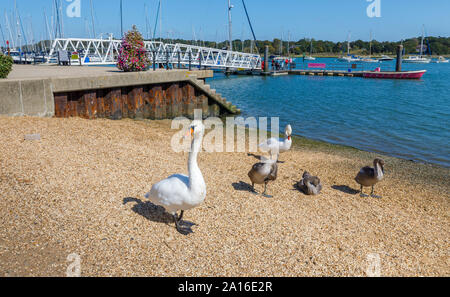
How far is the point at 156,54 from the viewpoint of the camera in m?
40.2

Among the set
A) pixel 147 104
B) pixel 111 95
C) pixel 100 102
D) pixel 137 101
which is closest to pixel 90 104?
pixel 100 102

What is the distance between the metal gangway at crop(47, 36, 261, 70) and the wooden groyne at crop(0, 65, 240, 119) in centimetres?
398

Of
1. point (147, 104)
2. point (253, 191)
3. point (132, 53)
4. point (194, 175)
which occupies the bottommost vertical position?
point (253, 191)

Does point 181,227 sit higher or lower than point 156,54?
lower

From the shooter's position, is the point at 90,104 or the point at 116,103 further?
the point at 116,103

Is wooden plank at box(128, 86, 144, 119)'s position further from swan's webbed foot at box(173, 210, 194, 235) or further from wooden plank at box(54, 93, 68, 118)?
swan's webbed foot at box(173, 210, 194, 235)

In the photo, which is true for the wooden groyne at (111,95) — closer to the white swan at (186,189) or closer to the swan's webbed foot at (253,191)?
the swan's webbed foot at (253,191)

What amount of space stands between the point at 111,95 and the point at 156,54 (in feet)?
91.0

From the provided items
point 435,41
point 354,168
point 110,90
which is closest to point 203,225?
point 354,168

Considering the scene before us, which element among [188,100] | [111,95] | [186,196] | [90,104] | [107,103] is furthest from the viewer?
[188,100]

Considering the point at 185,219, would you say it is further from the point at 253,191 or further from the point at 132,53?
the point at 132,53

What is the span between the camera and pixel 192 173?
16.5ft

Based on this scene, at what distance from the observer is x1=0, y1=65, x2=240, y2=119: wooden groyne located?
35.3ft

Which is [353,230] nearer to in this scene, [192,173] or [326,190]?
[326,190]
